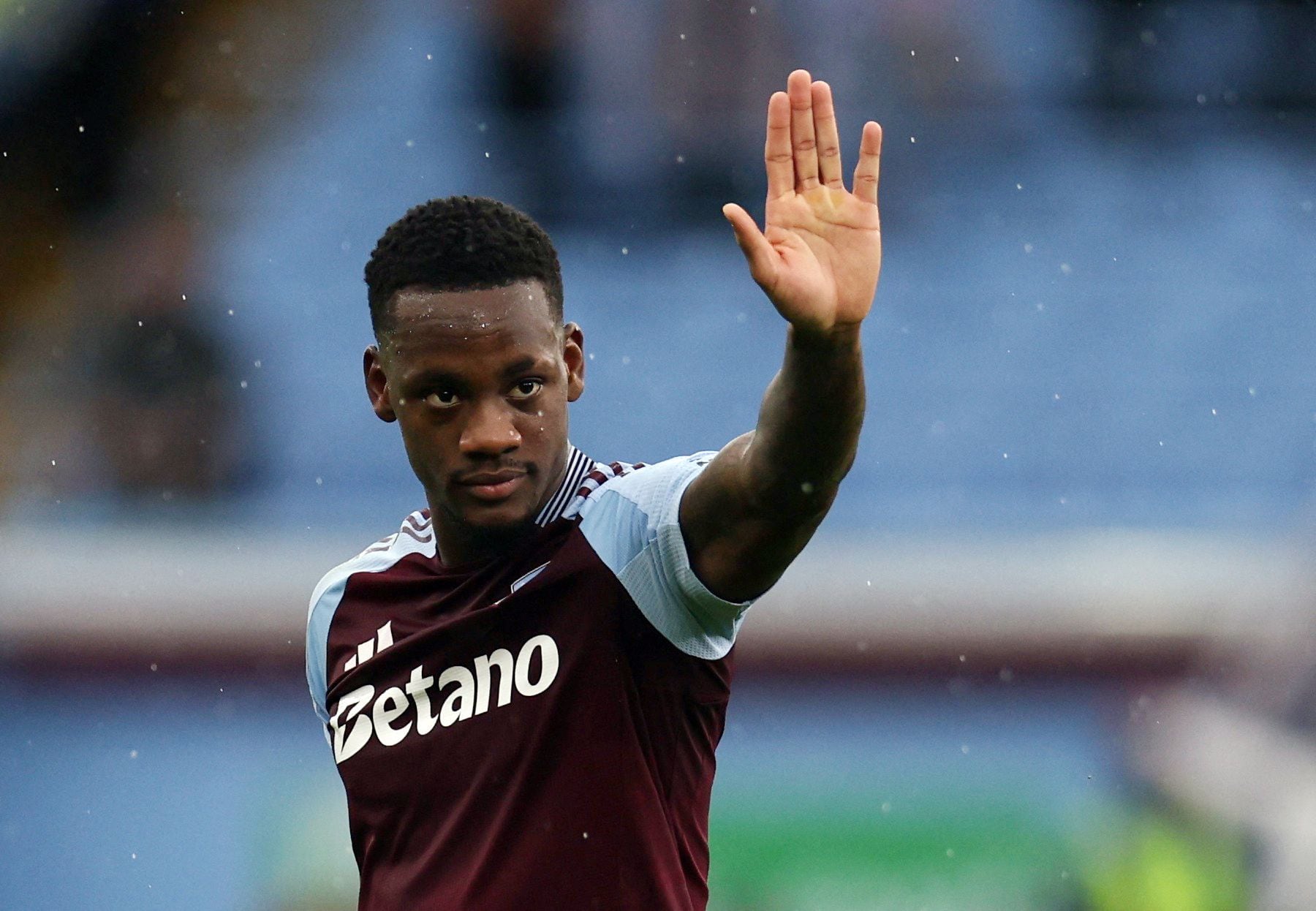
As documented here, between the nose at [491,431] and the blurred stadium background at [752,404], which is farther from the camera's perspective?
the blurred stadium background at [752,404]

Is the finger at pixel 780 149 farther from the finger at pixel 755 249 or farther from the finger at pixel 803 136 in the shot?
the finger at pixel 755 249

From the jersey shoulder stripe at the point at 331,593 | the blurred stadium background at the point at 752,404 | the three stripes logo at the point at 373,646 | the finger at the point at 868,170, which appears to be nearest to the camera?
the finger at the point at 868,170

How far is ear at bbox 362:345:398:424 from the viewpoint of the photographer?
2.25 meters

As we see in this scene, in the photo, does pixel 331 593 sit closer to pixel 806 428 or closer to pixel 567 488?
pixel 567 488

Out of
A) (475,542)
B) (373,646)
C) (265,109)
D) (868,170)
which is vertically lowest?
(373,646)

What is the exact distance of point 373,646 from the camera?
2.20 meters

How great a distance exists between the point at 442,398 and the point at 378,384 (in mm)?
249

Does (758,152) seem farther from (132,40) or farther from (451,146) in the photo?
(132,40)

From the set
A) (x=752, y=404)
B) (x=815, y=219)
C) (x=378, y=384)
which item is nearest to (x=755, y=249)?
(x=815, y=219)

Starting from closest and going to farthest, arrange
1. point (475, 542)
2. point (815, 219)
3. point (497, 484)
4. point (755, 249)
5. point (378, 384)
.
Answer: point (755, 249)
point (815, 219)
point (497, 484)
point (475, 542)
point (378, 384)

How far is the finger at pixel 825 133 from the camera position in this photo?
1.94 metres

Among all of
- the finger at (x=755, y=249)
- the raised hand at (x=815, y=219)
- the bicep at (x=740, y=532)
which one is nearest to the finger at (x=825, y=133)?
the raised hand at (x=815, y=219)

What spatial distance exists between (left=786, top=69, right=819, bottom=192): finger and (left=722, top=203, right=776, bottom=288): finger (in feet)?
0.50

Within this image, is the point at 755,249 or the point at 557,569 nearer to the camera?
the point at 755,249
